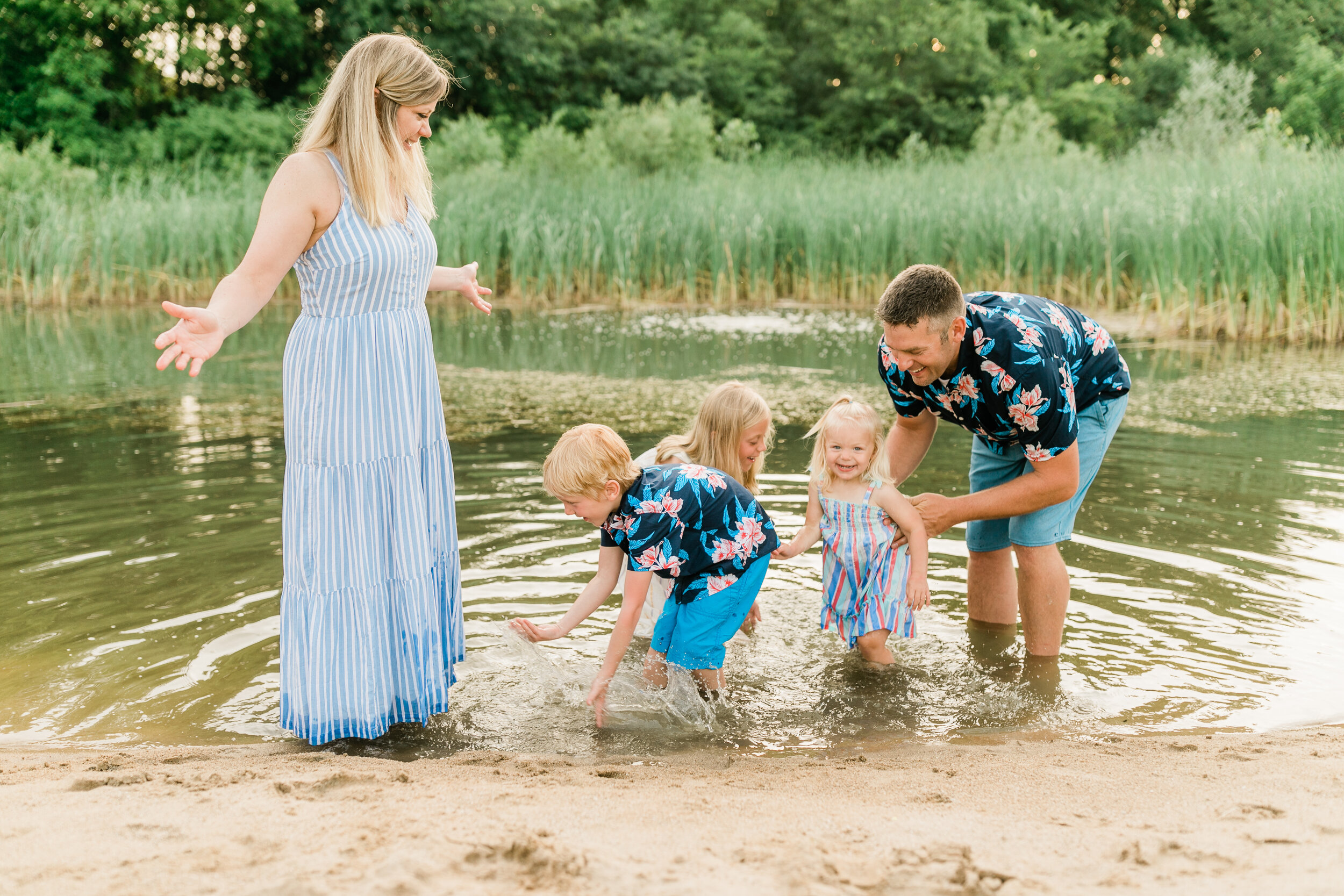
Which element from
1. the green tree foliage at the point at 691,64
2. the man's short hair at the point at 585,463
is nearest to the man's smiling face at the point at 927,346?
the man's short hair at the point at 585,463

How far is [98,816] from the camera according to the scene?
2385 millimetres

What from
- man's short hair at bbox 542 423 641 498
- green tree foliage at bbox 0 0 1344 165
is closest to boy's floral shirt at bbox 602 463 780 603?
man's short hair at bbox 542 423 641 498

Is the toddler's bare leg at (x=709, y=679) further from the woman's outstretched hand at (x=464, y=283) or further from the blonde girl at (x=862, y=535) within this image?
the woman's outstretched hand at (x=464, y=283)

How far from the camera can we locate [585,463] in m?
3.29

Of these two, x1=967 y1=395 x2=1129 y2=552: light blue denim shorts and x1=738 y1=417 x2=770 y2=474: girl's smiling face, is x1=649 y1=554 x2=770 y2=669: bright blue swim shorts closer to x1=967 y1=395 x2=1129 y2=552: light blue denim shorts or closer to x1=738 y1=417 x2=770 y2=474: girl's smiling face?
x1=738 y1=417 x2=770 y2=474: girl's smiling face

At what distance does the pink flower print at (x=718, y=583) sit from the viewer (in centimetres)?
361

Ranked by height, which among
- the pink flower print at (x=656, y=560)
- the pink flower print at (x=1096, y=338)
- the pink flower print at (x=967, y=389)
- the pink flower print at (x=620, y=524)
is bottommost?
the pink flower print at (x=656, y=560)

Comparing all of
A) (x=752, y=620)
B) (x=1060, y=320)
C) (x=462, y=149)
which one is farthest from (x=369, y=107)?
(x=462, y=149)

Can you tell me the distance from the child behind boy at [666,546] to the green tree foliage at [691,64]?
61.3 feet

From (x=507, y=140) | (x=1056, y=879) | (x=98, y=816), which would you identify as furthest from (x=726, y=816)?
(x=507, y=140)

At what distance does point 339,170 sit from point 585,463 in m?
1.06

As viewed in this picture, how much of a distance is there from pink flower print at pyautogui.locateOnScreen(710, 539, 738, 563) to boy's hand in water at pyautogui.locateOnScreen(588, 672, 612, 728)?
512 millimetres

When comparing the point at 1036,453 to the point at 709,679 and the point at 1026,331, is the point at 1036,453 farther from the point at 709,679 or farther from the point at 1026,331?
the point at 709,679

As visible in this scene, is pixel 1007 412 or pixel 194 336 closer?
pixel 194 336
